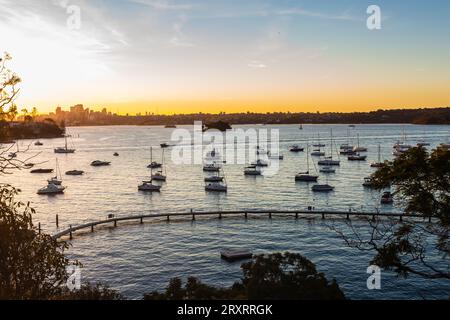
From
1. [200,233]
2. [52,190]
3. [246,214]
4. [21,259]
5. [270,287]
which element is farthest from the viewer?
→ [52,190]

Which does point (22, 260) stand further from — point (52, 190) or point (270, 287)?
point (52, 190)

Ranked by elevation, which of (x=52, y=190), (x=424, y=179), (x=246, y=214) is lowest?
(x=246, y=214)

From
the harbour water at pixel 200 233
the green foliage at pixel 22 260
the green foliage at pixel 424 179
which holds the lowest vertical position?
the harbour water at pixel 200 233

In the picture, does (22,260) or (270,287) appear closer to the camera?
(22,260)

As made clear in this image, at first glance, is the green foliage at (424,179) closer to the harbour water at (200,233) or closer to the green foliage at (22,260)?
the harbour water at (200,233)

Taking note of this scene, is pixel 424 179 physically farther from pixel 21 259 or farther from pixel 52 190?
pixel 52 190

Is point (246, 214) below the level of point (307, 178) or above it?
below

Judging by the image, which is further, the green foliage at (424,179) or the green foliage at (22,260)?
the green foliage at (424,179)

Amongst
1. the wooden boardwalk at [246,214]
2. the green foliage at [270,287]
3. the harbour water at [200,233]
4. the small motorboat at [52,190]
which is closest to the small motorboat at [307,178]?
the harbour water at [200,233]

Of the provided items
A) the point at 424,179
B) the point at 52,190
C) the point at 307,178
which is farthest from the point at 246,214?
the point at 424,179

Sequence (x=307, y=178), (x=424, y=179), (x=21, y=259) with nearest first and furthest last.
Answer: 1. (x=424, y=179)
2. (x=21, y=259)
3. (x=307, y=178)

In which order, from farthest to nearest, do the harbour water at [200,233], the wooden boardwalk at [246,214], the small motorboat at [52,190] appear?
the small motorboat at [52,190]
the wooden boardwalk at [246,214]
the harbour water at [200,233]

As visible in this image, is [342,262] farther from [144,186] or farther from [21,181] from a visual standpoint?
[21,181]
